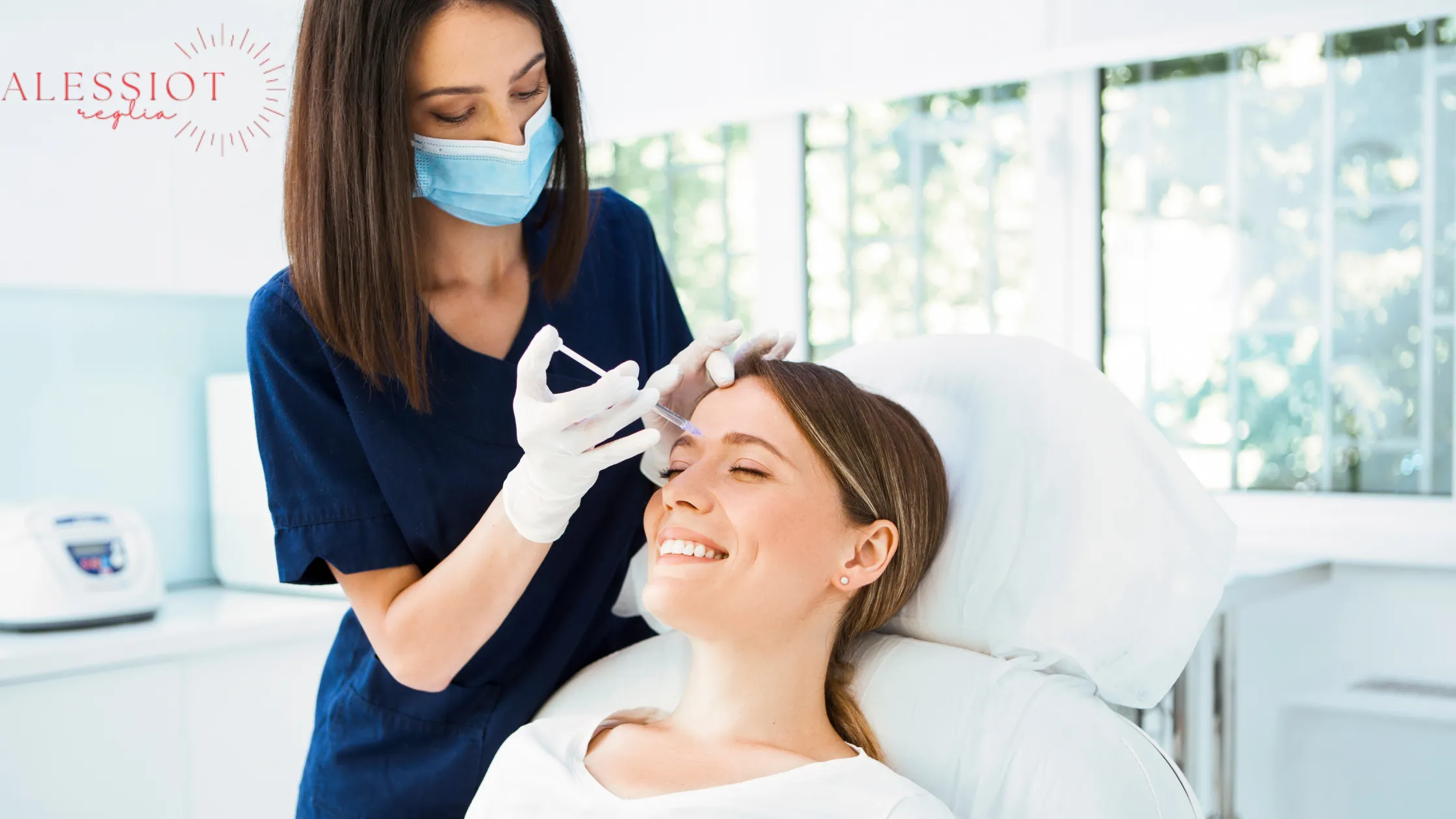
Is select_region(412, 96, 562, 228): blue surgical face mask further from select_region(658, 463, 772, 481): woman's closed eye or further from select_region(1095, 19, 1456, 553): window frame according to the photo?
select_region(1095, 19, 1456, 553): window frame

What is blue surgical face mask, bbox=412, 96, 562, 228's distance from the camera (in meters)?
1.18

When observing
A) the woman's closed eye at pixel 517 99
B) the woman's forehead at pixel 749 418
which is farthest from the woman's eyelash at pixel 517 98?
the woman's forehead at pixel 749 418

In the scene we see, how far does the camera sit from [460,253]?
1.32m

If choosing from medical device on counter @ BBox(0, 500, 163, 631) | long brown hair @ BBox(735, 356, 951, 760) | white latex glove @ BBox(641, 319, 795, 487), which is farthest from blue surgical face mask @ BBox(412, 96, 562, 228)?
medical device on counter @ BBox(0, 500, 163, 631)

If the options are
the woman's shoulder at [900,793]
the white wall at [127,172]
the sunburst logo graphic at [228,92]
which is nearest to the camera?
the woman's shoulder at [900,793]

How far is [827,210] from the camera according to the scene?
3129 millimetres

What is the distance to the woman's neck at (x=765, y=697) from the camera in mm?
1213

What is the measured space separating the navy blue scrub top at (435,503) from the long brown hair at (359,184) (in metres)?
0.05

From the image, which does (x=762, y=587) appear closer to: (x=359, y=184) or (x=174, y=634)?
(x=359, y=184)

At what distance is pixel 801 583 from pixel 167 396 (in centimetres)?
212

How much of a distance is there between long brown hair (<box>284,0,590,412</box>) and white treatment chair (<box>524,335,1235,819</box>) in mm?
517

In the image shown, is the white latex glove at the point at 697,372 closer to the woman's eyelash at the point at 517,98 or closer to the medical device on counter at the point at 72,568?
the woman's eyelash at the point at 517,98

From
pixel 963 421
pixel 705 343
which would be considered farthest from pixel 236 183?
pixel 963 421

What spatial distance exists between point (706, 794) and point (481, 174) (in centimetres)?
64
